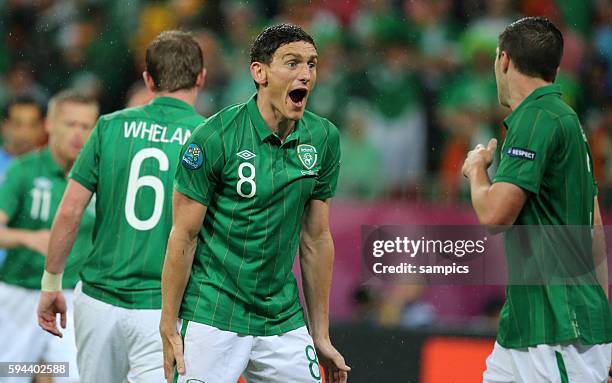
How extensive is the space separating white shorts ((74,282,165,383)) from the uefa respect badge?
1063 millimetres

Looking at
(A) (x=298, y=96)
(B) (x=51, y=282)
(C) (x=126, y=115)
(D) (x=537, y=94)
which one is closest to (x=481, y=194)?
(D) (x=537, y=94)

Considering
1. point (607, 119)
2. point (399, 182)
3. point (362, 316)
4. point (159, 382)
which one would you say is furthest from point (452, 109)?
point (159, 382)

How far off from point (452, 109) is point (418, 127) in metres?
0.29

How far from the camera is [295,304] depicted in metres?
3.78

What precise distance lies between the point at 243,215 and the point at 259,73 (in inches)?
21.2

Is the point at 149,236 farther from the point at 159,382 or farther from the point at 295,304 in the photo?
the point at 295,304

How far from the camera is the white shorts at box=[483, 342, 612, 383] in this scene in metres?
3.68

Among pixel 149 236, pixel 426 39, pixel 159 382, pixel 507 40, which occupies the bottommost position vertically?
pixel 159 382

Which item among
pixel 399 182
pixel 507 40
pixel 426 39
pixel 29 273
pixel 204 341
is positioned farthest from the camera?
pixel 426 39

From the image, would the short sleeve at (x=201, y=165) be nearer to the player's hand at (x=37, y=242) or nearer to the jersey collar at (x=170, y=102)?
the jersey collar at (x=170, y=102)

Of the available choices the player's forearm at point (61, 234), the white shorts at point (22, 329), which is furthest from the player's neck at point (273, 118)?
the white shorts at point (22, 329)

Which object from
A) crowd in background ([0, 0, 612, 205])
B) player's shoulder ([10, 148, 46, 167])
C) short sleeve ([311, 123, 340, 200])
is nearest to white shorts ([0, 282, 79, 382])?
player's shoulder ([10, 148, 46, 167])

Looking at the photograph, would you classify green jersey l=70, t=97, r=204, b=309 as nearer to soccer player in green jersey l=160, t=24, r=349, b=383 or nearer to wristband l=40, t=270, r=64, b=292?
wristband l=40, t=270, r=64, b=292

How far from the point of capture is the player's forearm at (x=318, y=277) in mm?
3863
